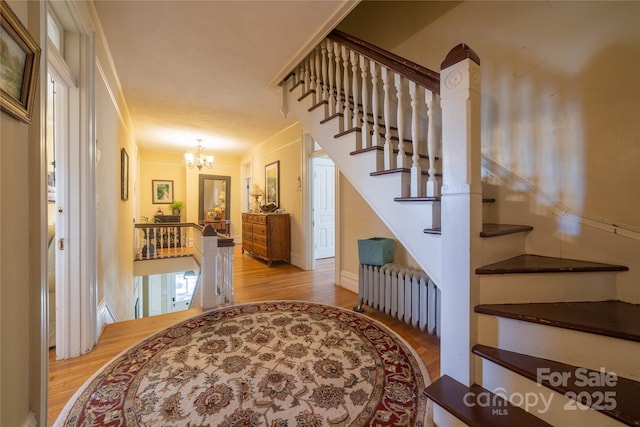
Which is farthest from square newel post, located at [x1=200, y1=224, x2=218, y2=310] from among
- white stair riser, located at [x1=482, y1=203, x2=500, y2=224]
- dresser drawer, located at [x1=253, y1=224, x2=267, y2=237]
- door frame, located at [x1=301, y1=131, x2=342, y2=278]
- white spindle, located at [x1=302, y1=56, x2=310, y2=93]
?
white stair riser, located at [x1=482, y1=203, x2=500, y2=224]

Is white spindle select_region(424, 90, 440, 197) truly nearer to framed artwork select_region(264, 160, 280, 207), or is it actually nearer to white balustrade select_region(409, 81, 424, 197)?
white balustrade select_region(409, 81, 424, 197)

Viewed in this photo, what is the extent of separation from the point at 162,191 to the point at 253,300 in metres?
5.41

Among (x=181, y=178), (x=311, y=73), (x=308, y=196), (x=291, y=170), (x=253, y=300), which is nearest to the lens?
(x=311, y=73)

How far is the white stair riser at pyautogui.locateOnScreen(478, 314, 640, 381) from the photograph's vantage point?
91 centimetres

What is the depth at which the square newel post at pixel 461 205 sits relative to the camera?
1155 mm

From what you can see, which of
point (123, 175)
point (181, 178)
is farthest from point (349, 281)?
point (181, 178)

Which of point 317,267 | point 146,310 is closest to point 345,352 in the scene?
point 317,267

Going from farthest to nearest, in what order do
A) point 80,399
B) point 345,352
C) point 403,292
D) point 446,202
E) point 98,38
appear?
point 403,292 < point 98,38 < point 345,352 < point 80,399 < point 446,202

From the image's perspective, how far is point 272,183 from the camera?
5484 mm

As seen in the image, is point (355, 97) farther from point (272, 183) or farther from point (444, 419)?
point (272, 183)

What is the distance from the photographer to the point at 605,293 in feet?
4.19

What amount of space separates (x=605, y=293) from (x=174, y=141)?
6700 millimetres

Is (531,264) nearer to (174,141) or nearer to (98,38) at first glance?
(98,38)

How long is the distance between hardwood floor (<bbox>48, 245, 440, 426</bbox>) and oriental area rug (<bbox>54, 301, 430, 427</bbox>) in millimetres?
92
